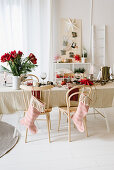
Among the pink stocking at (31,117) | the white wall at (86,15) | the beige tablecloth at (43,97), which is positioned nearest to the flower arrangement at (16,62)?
the beige tablecloth at (43,97)

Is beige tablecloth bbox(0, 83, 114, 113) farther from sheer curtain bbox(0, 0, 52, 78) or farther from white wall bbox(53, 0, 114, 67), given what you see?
white wall bbox(53, 0, 114, 67)

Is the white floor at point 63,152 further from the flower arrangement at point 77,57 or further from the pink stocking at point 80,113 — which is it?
the flower arrangement at point 77,57

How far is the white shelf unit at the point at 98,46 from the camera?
17.3 ft

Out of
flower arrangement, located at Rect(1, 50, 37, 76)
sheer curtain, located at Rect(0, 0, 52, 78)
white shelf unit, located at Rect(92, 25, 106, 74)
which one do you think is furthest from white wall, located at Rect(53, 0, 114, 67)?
flower arrangement, located at Rect(1, 50, 37, 76)

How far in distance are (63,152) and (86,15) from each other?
4004 millimetres

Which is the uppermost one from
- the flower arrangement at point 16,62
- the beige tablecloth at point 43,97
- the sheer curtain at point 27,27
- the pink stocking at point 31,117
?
the sheer curtain at point 27,27

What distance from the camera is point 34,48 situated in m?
5.01

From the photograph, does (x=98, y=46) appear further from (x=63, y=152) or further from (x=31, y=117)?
(x=63, y=152)

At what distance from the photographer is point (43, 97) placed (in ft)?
8.73

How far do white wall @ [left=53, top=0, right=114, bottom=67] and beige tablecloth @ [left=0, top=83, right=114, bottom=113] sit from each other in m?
2.63

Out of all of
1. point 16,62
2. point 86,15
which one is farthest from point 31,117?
point 86,15

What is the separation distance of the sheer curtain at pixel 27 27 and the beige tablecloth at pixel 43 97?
244cm

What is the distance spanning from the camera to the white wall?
5023mm

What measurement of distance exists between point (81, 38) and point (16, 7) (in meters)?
1.89
